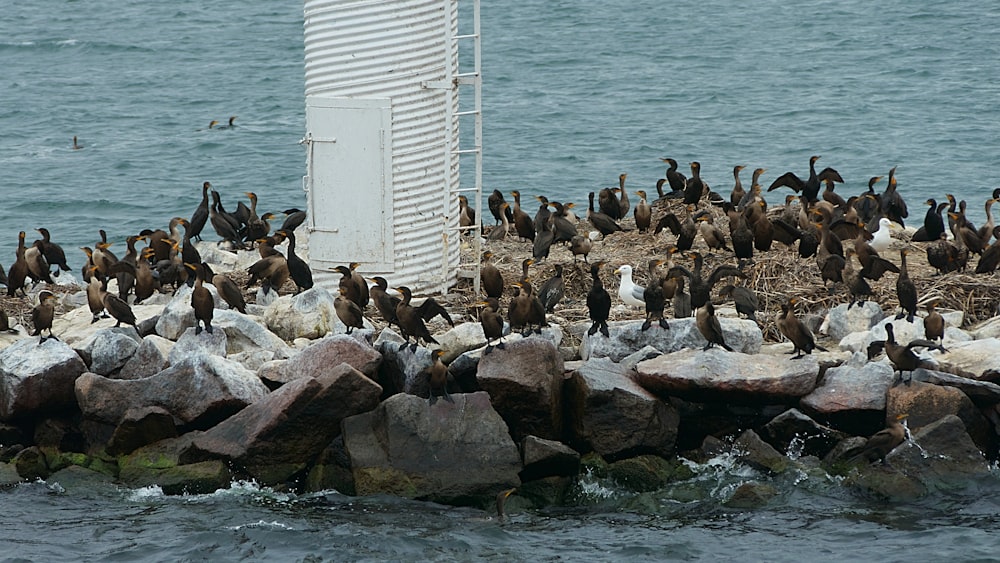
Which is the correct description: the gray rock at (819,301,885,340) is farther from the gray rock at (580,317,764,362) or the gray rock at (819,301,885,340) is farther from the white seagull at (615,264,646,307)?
the white seagull at (615,264,646,307)

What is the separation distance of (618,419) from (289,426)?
9.60ft

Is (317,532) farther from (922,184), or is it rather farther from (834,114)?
(834,114)

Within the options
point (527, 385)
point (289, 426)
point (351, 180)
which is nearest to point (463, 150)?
point (351, 180)

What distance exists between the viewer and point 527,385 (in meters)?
12.3

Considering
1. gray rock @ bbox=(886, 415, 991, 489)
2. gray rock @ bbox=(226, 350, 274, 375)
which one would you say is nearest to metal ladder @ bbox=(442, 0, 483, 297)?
gray rock @ bbox=(226, 350, 274, 375)

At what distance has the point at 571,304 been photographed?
15820 millimetres

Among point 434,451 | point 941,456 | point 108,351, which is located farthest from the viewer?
point 108,351

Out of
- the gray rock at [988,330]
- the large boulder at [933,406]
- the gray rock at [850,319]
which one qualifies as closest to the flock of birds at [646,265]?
the gray rock at [850,319]

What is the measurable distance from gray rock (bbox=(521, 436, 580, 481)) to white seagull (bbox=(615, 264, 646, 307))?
120 inches

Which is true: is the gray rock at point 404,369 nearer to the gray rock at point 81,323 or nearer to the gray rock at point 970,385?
the gray rock at point 81,323

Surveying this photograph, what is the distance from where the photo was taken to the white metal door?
15.7 m

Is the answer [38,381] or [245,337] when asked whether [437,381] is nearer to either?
[245,337]

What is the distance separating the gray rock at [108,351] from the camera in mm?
13383

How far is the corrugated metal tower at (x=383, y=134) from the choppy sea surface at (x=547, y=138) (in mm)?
4439
